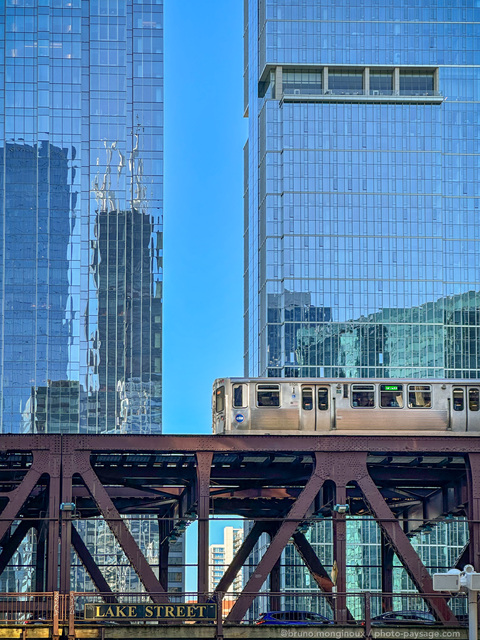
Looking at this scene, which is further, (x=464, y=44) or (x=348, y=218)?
(x=464, y=44)

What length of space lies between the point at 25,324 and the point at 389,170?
5834 centimetres

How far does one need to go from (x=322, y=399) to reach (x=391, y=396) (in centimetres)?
314

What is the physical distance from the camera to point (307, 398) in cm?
5525

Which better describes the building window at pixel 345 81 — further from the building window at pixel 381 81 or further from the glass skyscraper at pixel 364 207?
the building window at pixel 381 81

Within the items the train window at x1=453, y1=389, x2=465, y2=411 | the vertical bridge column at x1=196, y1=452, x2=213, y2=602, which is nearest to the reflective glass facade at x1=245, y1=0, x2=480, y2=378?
the train window at x1=453, y1=389, x2=465, y2=411

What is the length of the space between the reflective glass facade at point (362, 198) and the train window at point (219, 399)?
11998cm

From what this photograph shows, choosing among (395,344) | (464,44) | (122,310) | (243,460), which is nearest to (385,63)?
(464,44)

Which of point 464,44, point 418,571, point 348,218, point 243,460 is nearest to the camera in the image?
point 418,571

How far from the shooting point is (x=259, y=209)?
623 feet

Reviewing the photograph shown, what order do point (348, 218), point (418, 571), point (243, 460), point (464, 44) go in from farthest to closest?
point (464, 44) → point (348, 218) → point (243, 460) → point (418, 571)

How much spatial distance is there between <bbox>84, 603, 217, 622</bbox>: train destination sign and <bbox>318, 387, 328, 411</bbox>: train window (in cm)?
1086

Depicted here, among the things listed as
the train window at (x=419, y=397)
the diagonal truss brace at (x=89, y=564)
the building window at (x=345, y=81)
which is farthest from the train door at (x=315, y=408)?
the building window at (x=345, y=81)

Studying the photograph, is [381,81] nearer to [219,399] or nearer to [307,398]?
[219,399]

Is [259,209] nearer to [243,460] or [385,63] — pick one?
[385,63]
